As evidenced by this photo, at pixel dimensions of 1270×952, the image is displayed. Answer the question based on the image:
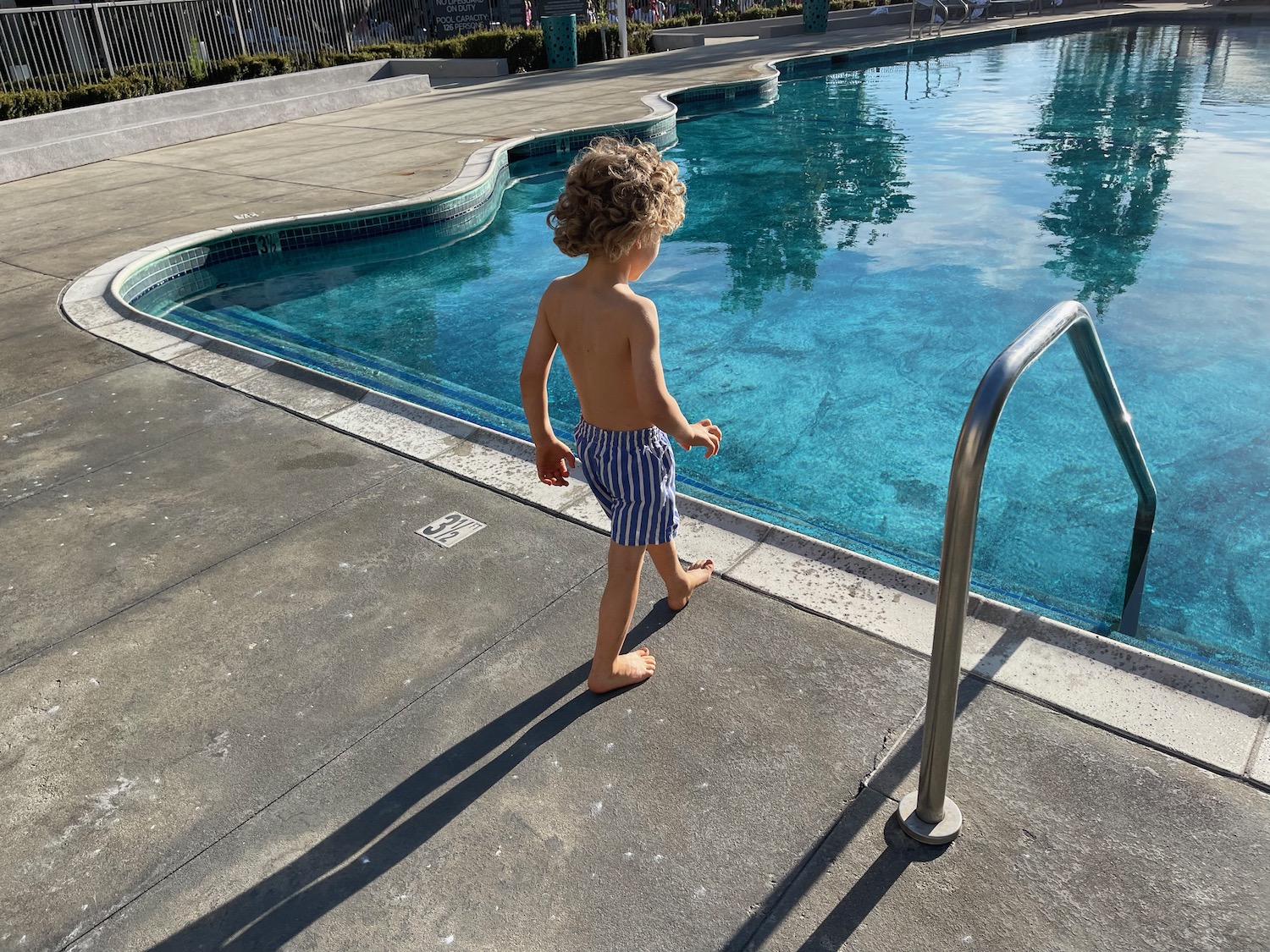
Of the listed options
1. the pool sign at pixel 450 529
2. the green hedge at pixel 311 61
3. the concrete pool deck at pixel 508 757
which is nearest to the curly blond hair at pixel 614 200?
the concrete pool deck at pixel 508 757

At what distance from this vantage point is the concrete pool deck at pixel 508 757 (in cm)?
199

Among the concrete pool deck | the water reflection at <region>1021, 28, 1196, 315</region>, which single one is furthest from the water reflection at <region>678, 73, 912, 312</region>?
the concrete pool deck

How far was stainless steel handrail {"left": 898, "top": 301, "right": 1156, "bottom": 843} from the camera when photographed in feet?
5.51

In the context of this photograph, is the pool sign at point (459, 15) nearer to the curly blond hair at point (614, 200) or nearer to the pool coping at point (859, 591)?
the pool coping at point (859, 591)

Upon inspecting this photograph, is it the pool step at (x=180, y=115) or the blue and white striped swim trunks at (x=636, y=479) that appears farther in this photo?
the pool step at (x=180, y=115)

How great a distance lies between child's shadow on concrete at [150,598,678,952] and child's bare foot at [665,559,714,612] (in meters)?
0.40

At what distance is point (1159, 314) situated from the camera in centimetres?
708

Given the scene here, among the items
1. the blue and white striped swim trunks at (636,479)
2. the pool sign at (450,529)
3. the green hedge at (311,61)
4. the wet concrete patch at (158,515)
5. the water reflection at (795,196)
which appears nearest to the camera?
the blue and white striped swim trunks at (636,479)

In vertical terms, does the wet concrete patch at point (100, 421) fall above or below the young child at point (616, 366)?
below

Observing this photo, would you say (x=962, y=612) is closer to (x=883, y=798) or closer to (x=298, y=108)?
(x=883, y=798)

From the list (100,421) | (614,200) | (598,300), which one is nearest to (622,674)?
(598,300)

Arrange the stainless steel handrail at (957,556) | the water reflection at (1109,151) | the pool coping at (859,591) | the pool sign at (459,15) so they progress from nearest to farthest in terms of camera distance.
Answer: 1. the stainless steel handrail at (957,556)
2. the pool coping at (859,591)
3. the water reflection at (1109,151)
4. the pool sign at (459,15)

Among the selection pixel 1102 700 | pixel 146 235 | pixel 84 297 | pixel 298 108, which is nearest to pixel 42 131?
pixel 298 108

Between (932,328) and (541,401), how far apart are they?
530 cm
